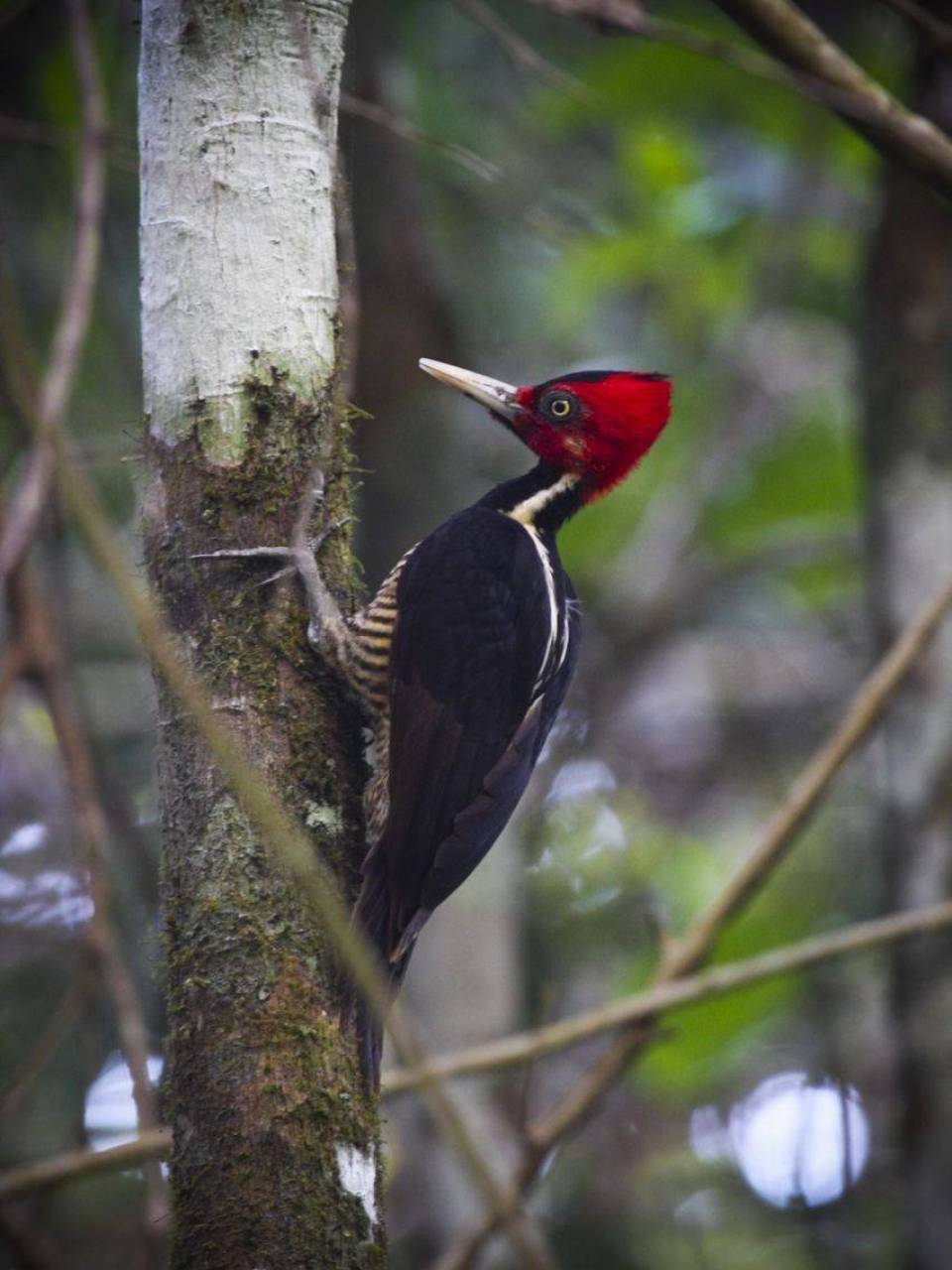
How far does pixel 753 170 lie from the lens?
610cm

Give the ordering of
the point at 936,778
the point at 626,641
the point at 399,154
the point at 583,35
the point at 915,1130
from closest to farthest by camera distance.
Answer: the point at 915,1130 → the point at 936,778 → the point at 399,154 → the point at 626,641 → the point at 583,35

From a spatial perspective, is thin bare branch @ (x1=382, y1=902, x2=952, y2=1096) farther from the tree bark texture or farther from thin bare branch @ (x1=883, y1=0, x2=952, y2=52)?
thin bare branch @ (x1=883, y1=0, x2=952, y2=52)

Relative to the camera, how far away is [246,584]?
226 centimetres

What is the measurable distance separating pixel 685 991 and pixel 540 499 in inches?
43.3

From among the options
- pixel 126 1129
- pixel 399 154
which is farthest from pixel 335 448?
pixel 399 154

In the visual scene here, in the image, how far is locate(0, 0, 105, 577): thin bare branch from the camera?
1654 mm

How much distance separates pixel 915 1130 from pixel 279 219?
2.76 meters

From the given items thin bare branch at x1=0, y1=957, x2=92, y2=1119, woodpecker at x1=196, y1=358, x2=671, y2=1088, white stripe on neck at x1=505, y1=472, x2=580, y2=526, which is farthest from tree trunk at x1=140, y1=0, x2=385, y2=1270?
Result: white stripe on neck at x1=505, y1=472, x2=580, y2=526

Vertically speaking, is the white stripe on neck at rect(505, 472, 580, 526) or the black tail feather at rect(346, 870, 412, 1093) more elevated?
the white stripe on neck at rect(505, 472, 580, 526)

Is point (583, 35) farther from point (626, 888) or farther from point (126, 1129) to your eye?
point (126, 1129)

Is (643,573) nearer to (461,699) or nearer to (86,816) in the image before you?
(461,699)

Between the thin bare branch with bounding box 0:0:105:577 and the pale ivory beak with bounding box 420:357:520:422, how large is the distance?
98cm

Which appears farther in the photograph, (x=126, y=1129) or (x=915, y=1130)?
(x=915, y=1130)

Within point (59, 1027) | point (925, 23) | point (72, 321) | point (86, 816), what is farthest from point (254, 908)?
point (925, 23)
